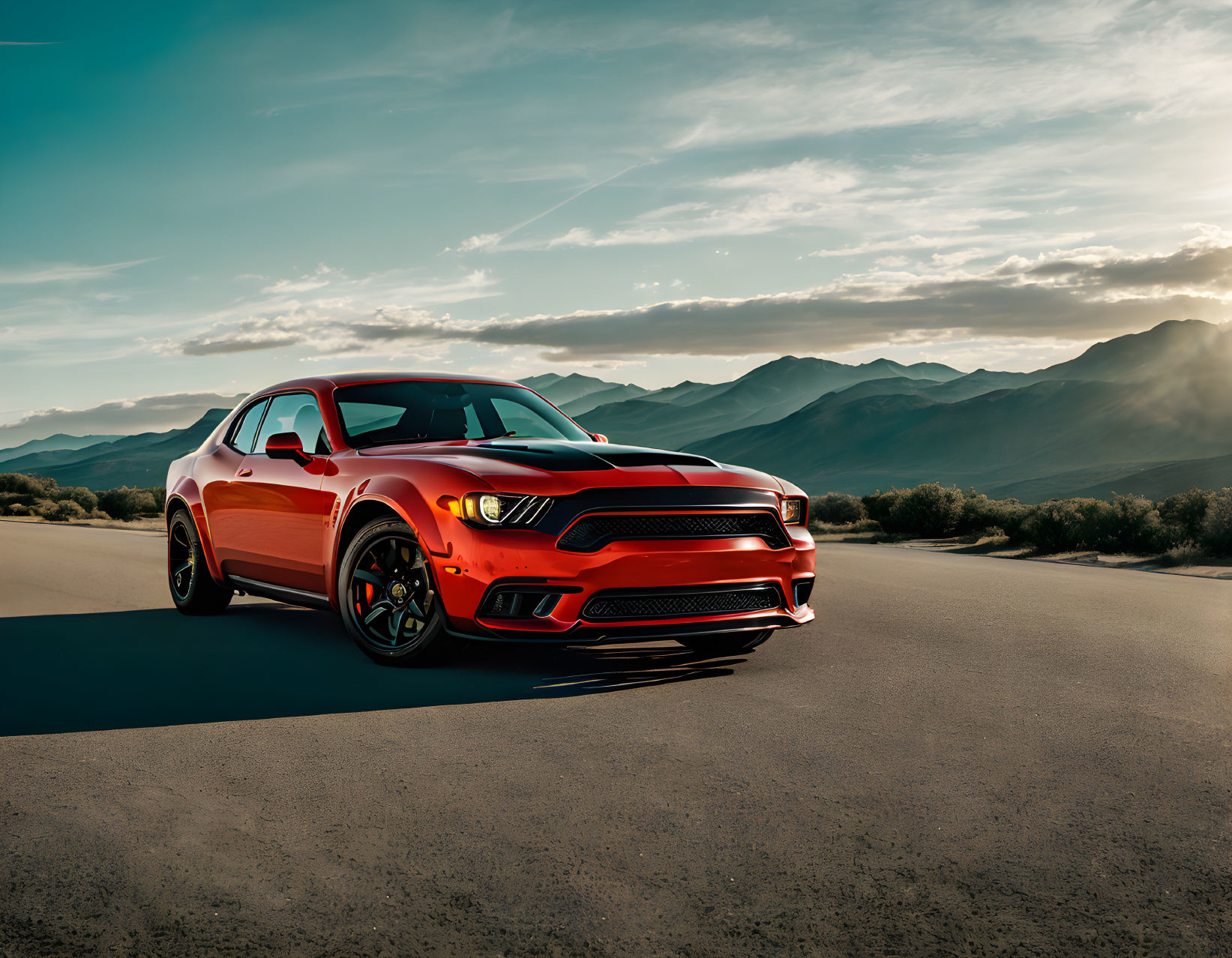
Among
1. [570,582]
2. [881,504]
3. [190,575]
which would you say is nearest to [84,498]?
[881,504]

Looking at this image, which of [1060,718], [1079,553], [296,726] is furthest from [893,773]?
[1079,553]

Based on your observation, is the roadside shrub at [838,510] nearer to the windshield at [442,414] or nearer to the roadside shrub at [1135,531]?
the roadside shrub at [1135,531]

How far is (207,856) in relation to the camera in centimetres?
335

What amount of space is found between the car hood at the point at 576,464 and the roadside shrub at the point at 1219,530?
52.0 feet

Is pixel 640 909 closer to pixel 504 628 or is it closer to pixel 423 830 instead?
pixel 423 830

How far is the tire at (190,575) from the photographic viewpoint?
27.6 feet

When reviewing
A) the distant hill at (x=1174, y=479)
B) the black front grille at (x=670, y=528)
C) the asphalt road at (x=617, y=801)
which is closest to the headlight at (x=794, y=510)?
the black front grille at (x=670, y=528)

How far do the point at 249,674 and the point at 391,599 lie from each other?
3.00ft

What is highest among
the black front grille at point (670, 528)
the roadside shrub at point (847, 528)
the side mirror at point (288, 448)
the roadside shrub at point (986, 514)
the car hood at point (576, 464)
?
the side mirror at point (288, 448)

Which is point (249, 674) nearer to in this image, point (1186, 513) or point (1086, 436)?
point (1186, 513)

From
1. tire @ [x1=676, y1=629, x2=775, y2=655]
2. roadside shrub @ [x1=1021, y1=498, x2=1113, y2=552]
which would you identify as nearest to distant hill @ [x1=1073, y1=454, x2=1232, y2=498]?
roadside shrub @ [x1=1021, y1=498, x2=1113, y2=552]

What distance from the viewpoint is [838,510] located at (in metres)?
34.6

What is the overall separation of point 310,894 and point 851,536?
85.9 feet

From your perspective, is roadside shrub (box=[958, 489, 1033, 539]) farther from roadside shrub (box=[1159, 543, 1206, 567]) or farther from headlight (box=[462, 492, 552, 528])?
headlight (box=[462, 492, 552, 528])
